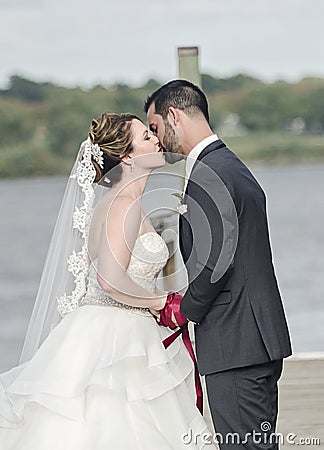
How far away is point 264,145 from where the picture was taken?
2603 cm

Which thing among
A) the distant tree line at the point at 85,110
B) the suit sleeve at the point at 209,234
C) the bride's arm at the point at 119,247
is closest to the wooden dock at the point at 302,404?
the bride's arm at the point at 119,247

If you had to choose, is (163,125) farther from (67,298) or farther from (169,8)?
(169,8)

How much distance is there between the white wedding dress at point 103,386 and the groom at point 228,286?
0.35 meters

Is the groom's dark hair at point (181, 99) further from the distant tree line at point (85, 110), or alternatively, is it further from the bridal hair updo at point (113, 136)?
the distant tree line at point (85, 110)

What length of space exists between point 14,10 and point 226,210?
2588cm

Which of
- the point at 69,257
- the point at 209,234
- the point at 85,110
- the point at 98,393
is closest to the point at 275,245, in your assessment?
the point at 85,110

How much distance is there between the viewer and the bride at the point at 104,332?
3.65 meters

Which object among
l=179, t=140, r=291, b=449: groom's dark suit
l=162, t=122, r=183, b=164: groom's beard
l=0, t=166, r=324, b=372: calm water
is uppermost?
l=162, t=122, r=183, b=164: groom's beard

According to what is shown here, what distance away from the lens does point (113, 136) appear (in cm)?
366

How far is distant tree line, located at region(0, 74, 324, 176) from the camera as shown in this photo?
25828 mm

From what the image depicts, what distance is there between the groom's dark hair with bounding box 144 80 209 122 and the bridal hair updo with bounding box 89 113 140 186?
9.4 inches

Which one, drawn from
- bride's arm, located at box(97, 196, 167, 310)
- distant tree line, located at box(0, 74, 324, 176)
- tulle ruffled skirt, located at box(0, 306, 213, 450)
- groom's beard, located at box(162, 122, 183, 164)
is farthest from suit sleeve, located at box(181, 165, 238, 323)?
distant tree line, located at box(0, 74, 324, 176)

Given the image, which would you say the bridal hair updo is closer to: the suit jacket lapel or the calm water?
the suit jacket lapel

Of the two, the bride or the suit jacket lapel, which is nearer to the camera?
the suit jacket lapel
